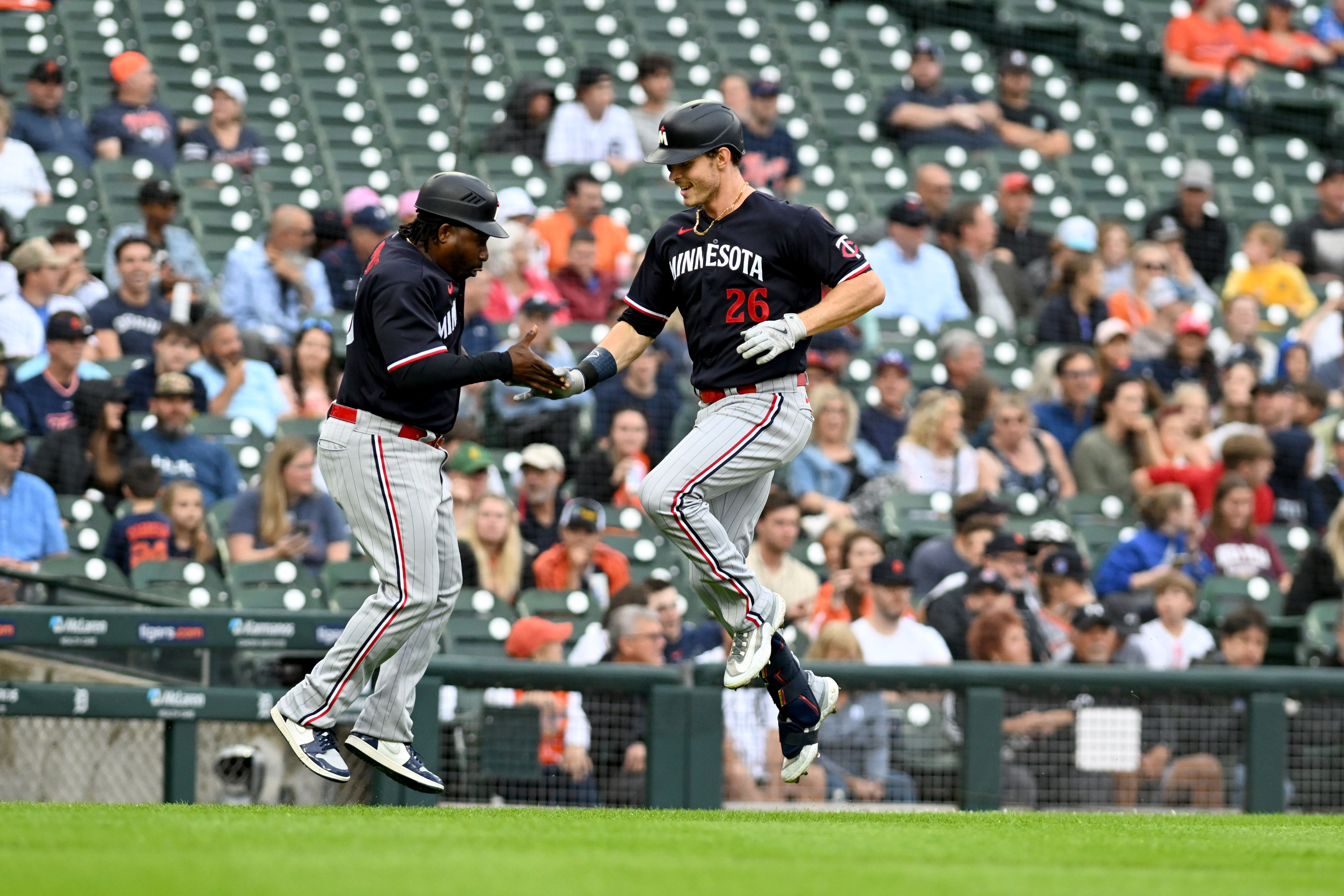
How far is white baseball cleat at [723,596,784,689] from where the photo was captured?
5.73 meters

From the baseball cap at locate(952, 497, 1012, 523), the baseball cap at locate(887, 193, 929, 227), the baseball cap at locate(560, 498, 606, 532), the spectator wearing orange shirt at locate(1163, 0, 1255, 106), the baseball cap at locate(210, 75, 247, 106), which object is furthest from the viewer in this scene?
the spectator wearing orange shirt at locate(1163, 0, 1255, 106)

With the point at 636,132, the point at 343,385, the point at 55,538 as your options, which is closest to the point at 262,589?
the point at 55,538

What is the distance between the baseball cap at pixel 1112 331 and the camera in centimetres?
1157

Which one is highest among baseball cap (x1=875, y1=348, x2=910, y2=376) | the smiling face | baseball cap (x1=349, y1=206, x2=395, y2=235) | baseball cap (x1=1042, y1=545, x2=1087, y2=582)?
baseball cap (x1=349, y1=206, x2=395, y2=235)

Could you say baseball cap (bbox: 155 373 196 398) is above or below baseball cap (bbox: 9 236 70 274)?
below

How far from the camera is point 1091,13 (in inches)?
642

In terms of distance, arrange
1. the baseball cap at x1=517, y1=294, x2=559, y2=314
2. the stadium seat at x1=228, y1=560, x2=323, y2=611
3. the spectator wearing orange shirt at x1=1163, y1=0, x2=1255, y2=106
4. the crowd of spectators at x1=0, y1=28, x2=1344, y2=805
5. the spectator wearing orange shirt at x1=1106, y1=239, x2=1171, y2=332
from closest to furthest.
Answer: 1. the stadium seat at x1=228, y1=560, x2=323, y2=611
2. the crowd of spectators at x1=0, y1=28, x2=1344, y2=805
3. the baseball cap at x1=517, y1=294, x2=559, y2=314
4. the spectator wearing orange shirt at x1=1106, y1=239, x2=1171, y2=332
5. the spectator wearing orange shirt at x1=1163, y1=0, x2=1255, y2=106

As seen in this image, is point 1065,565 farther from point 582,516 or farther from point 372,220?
point 372,220

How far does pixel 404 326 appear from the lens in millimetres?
5629

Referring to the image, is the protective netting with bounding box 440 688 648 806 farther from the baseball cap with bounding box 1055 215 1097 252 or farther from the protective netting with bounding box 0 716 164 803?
the baseball cap with bounding box 1055 215 1097 252

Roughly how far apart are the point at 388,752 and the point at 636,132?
8.02 meters

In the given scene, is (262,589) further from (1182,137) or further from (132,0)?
(1182,137)

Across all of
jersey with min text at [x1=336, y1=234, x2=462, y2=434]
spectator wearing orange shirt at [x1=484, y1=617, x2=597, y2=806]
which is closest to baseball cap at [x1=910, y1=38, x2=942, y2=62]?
spectator wearing orange shirt at [x1=484, y1=617, x2=597, y2=806]

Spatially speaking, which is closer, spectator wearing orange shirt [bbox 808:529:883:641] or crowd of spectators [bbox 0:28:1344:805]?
crowd of spectators [bbox 0:28:1344:805]
